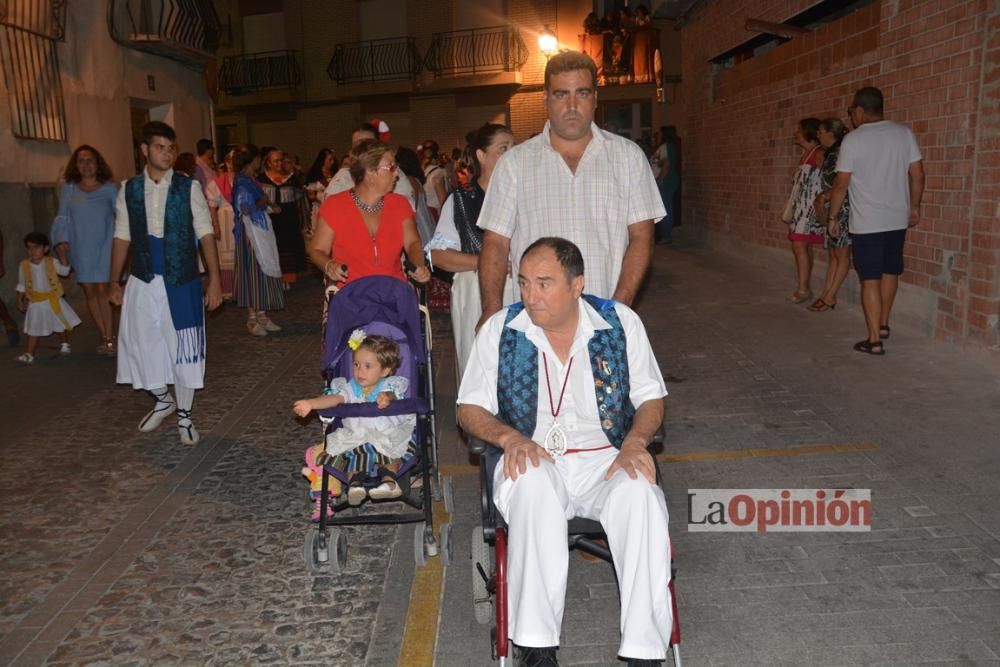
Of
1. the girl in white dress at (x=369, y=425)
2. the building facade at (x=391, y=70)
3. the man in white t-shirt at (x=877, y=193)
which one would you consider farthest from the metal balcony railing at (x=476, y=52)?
the girl in white dress at (x=369, y=425)

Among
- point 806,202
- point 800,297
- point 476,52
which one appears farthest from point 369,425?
point 476,52

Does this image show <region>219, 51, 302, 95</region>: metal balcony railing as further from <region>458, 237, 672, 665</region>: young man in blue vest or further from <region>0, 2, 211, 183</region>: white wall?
<region>458, 237, 672, 665</region>: young man in blue vest

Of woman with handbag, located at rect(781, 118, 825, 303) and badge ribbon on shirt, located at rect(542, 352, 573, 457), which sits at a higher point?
woman with handbag, located at rect(781, 118, 825, 303)

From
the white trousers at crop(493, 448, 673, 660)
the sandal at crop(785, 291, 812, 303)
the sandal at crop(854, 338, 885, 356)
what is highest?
the white trousers at crop(493, 448, 673, 660)

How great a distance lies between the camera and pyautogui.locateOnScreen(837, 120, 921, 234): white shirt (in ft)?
25.9

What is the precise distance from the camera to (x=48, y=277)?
965 centimetres

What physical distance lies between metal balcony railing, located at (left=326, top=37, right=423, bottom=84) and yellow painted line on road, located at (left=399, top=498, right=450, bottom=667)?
27253mm

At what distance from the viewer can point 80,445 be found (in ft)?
21.3

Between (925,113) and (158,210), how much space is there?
6892 millimetres

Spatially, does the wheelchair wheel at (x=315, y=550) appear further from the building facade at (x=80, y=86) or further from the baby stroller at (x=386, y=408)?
the building facade at (x=80, y=86)

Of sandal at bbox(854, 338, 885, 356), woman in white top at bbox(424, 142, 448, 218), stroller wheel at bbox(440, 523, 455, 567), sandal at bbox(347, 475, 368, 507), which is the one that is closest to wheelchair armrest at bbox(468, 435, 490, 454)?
stroller wheel at bbox(440, 523, 455, 567)

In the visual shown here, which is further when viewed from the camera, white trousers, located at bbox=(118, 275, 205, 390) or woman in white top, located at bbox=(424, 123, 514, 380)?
white trousers, located at bbox=(118, 275, 205, 390)

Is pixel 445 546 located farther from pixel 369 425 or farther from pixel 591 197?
pixel 591 197

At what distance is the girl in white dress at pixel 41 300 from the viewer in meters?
9.34
